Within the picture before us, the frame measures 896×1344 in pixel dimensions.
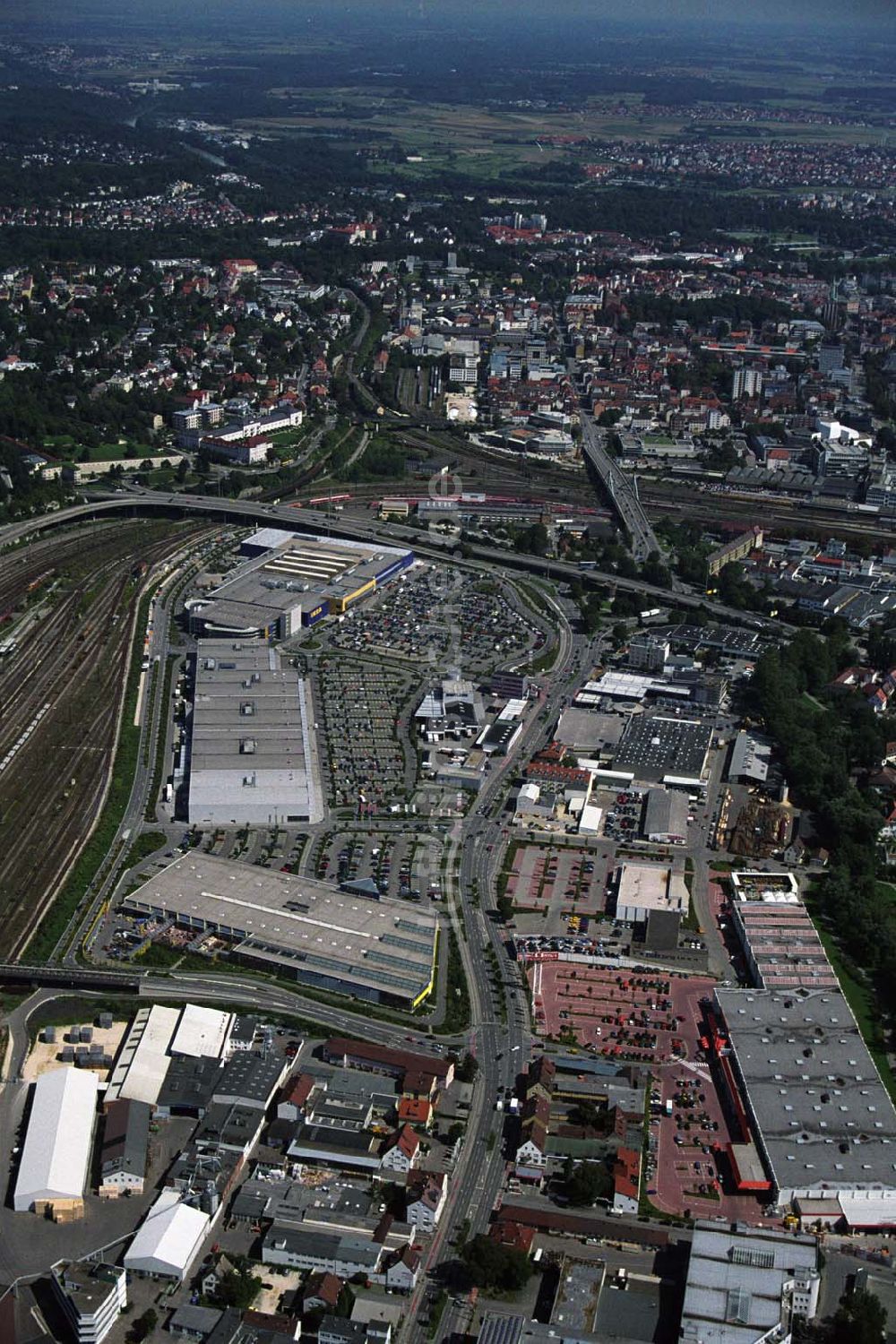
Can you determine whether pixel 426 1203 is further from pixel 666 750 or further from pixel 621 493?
pixel 621 493

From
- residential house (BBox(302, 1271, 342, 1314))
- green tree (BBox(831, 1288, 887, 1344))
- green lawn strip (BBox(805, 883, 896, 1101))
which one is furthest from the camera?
green lawn strip (BBox(805, 883, 896, 1101))

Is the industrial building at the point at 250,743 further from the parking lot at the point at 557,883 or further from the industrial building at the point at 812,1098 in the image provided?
the industrial building at the point at 812,1098

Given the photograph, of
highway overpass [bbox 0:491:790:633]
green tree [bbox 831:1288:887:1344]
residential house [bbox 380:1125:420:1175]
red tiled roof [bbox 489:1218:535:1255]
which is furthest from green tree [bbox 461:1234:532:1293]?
highway overpass [bbox 0:491:790:633]

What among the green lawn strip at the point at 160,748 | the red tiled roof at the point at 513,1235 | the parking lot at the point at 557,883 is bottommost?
the green lawn strip at the point at 160,748

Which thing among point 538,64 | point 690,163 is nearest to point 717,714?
point 690,163

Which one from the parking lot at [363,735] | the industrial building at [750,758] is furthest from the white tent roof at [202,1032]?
the industrial building at [750,758]

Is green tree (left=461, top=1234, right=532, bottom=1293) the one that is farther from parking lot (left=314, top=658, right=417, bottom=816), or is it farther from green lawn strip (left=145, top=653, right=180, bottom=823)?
green lawn strip (left=145, top=653, right=180, bottom=823)

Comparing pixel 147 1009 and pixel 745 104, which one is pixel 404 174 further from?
pixel 147 1009
